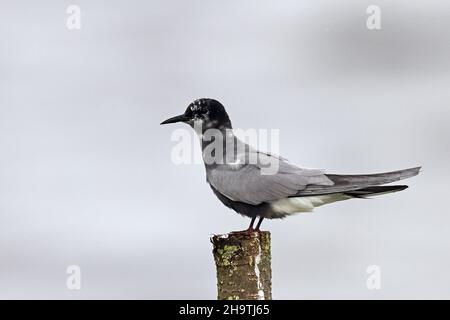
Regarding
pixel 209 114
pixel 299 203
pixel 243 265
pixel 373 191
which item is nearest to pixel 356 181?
pixel 373 191

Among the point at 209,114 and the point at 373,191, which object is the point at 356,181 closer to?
the point at 373,191

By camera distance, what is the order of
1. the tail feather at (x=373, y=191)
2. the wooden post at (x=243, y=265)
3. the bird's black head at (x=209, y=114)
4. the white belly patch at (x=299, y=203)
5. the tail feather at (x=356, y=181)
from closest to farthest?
the wooden post at (x=243, y=265) → the tail feather at (x=356, y=181) → the tail feather at (x=373, y=191) → the white belly patch at (x=299, y=203) → the bird's black head at (x=209, y=114)

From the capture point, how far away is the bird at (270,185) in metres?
10.2

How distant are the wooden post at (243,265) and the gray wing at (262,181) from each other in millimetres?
2236

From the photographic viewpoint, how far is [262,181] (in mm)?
10750

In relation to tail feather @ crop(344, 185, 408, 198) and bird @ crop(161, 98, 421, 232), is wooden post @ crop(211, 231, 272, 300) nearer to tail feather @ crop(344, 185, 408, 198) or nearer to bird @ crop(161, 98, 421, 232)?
bird @ crop(161, 98, 421, 232)

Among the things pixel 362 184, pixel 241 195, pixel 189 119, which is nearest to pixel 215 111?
pixel 189 119

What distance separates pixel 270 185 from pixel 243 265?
291 cm

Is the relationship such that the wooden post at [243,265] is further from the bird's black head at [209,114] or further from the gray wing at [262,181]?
the bird's black head at [209,114]

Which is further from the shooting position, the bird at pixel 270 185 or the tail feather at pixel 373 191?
the bird at pixel 270 185

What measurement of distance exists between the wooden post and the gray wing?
2.24 m

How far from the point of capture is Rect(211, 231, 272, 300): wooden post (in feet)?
25.0

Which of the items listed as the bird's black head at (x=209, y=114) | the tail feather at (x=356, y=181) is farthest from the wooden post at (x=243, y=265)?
the bird's black head at (x=209, y=114)

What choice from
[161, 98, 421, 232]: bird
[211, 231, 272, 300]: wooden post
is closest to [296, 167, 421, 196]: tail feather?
[161, 98, 421, 232]: bird
